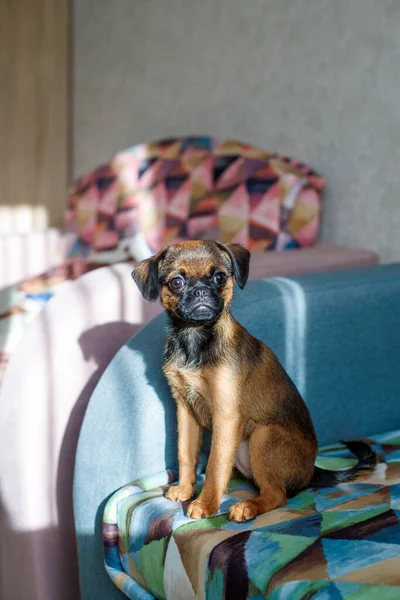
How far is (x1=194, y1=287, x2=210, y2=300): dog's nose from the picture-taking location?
1.27 metres

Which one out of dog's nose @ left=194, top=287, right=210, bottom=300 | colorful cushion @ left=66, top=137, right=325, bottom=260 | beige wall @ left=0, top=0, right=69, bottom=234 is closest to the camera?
dog's nose @ left=194, top=287, right=210, bottom=300

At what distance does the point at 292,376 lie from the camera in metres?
1.68

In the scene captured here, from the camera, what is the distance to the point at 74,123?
381cm

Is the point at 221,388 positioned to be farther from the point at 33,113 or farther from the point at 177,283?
the point at 33,113

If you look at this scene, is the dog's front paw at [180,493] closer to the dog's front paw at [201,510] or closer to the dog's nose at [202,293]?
the dog's front paw at [201,510]

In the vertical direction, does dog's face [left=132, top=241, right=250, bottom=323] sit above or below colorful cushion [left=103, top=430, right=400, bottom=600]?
above

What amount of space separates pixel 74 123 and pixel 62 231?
1033 millimetres

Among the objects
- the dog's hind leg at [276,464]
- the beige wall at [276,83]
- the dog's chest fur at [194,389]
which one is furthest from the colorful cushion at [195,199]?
the dog's hind leg at [276,464]

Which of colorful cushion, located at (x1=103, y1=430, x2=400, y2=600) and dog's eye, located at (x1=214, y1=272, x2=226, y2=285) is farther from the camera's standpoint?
dog's eye, located at (x1=214, y1=272, x2=226, y2=285)

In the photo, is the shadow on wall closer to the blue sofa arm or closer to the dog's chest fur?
the blue sofa arm

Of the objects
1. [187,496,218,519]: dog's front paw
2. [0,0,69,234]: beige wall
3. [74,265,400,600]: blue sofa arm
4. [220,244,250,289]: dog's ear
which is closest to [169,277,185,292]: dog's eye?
[220,244,250,289]: dog's ear

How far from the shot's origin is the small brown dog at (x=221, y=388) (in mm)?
1315

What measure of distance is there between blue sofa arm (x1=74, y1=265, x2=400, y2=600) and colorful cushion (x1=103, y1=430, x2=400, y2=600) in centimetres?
7

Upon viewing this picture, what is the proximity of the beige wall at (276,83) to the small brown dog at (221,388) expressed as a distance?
980 mm
